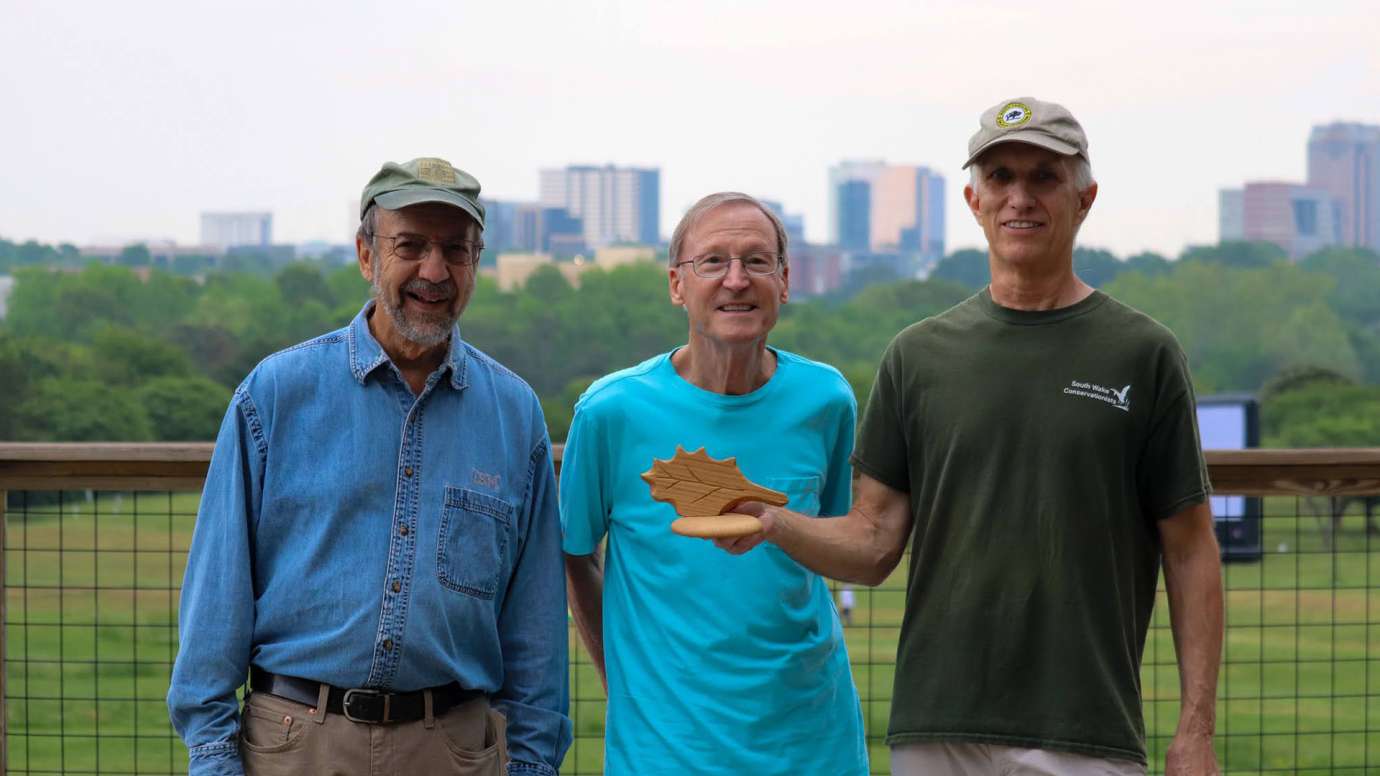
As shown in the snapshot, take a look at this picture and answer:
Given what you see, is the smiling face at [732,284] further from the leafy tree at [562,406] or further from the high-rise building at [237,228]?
the high-rise building at [237,228]

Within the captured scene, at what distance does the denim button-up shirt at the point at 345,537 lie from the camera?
2.74m

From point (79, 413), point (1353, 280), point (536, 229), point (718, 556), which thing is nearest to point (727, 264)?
point (718, 556)

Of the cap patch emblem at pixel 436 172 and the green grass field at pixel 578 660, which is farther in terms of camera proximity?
the green grass field at pixel 578 660

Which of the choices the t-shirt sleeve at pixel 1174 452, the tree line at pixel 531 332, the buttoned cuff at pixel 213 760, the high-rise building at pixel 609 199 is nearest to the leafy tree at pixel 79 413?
the tree line at pixel 531 332

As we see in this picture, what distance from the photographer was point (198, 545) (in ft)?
9.18

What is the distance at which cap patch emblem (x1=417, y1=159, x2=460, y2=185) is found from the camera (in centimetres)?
281

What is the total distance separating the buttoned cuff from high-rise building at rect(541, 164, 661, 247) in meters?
A: 50.0

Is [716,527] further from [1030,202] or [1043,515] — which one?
[1030,202]

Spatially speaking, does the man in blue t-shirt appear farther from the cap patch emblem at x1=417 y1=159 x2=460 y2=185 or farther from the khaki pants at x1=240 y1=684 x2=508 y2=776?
the cap patch emblem at x1=417 y1=159 x2=460 y2=185

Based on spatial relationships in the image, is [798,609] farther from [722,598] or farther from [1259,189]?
[1259,189]

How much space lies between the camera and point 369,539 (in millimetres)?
2795

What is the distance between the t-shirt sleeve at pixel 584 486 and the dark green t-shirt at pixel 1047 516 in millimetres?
603

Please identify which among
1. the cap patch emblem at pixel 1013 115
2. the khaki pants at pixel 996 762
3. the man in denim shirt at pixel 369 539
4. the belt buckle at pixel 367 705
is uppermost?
the cap patch emblem at pixel 1013 115

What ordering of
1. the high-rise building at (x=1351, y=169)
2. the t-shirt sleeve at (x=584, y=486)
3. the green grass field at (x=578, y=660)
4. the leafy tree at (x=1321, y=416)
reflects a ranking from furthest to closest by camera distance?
1. the high-rise building at (x=1351, y=169)
2. the leafy tree at (x=1321, y=416)
3. the green grass field at (x=578, y=660)
4. the t-shirt sleeve at (x=584, y=486)
